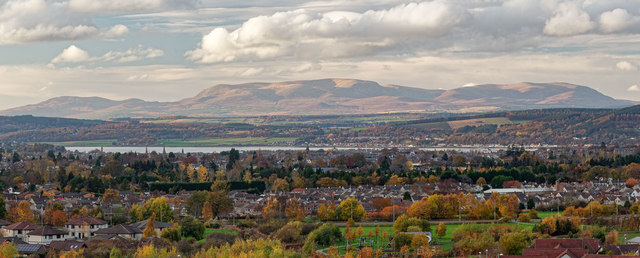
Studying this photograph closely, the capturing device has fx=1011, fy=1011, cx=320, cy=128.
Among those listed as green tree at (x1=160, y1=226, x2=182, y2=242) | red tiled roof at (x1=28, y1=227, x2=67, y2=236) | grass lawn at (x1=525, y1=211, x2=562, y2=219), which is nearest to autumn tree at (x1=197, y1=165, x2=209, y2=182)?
grass lawn at (x1=525, y1=211, x2=562, y2=219)

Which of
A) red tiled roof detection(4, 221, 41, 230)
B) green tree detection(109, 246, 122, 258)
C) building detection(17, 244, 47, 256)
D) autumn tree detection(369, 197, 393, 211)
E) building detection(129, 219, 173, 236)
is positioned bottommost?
autumn tree detection(369, 197, 393, 211)

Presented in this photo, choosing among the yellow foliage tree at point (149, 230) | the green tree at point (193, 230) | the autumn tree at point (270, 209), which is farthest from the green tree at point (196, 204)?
the yellow foliage tree at point (149, 230)

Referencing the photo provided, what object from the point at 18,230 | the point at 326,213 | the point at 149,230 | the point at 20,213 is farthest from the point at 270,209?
the point at 18,230

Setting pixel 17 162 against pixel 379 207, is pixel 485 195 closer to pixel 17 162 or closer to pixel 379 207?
pixel 379 207

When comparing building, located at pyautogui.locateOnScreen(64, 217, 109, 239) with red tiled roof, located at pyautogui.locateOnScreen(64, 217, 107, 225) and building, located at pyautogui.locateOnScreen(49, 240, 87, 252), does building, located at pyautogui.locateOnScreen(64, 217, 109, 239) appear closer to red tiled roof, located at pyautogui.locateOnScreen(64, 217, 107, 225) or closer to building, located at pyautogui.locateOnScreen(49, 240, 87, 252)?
red tiled roof, located at pyautogui.locateOnScreen(64, 217, 107, 225)

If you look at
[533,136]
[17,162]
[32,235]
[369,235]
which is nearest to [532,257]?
[369,235]

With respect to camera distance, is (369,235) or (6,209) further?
(6,209)

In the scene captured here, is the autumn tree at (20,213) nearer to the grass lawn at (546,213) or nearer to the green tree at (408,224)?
the green tree at (408,224)
